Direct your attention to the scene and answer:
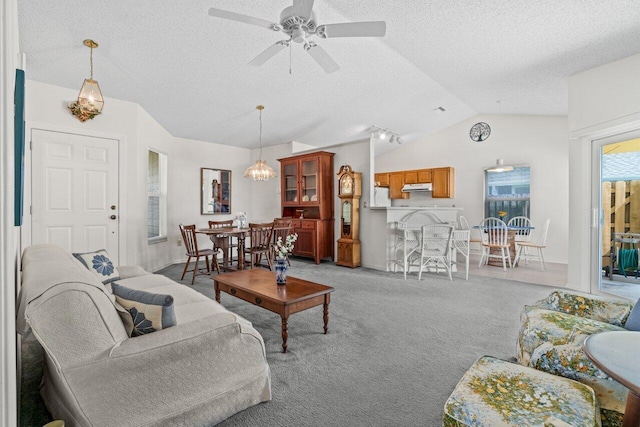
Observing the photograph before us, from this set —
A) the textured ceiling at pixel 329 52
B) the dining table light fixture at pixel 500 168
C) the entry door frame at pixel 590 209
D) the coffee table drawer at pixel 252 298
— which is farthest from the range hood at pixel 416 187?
the coffee table drawer at pixel 252 298

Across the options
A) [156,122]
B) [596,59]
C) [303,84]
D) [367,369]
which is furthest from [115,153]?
[596,59]

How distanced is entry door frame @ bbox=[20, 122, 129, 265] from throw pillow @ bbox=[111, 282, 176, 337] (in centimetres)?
315

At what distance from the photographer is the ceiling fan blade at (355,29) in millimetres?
2285

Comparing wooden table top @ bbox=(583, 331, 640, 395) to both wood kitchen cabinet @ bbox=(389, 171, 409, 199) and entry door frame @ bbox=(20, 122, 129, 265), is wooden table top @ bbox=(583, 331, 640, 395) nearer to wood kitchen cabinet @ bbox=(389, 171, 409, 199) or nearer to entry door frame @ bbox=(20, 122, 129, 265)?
entry door frame @ bbox=(20, 122, 129, 265)

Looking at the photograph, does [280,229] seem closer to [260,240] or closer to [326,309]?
[260,240]

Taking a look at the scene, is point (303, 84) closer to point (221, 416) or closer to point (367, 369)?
point (367, 369)

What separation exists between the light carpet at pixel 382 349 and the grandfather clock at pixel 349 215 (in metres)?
1.30

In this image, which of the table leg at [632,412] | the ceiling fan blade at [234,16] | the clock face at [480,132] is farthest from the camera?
the clock face at [480,132]

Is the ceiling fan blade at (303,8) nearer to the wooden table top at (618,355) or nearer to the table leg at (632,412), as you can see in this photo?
the wooden table top at (618,355)

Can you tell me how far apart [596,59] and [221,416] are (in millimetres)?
4914

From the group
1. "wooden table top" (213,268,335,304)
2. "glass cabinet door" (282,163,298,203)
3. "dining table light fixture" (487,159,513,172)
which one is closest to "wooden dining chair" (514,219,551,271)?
"dining table light fixture" (487,159,513,172)

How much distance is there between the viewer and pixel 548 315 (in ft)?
6.23

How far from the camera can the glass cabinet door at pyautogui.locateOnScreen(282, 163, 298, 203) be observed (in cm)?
650

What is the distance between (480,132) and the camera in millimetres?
6809
